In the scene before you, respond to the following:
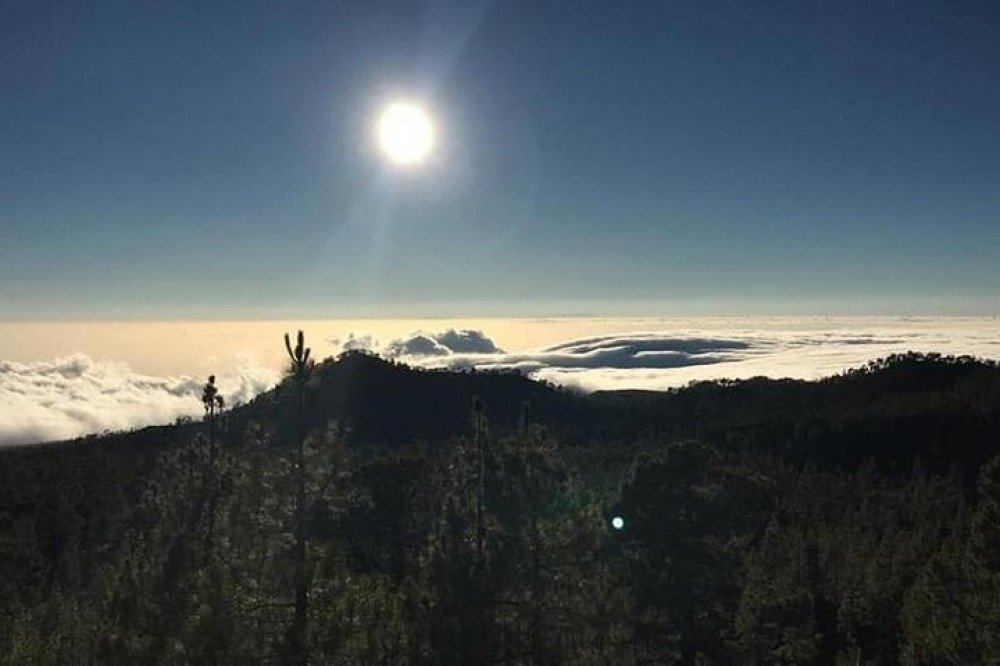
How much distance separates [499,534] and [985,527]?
71.1 ft

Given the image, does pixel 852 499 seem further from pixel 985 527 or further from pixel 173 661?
pixel 173 661

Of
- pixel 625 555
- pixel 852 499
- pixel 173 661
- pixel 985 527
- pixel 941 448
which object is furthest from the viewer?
pixel 941 448

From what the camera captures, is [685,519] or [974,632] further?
[685,519]

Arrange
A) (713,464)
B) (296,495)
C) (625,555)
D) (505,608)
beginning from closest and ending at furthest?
(296,495) → (505,608) → (625,555) → (713,464)

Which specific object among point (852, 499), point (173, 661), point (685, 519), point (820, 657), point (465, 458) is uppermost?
point (465, 458)

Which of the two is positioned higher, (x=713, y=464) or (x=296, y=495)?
(x=296, y=495)

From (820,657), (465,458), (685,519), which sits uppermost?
(465,458)

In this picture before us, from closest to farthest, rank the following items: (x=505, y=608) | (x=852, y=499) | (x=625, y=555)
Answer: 1. (x=505, y=608)
2. (x=625, y=555)
3. (x=852, y=499)

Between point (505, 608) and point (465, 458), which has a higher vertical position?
point (465, 458)

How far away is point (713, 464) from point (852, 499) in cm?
10146

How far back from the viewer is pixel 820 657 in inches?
1836

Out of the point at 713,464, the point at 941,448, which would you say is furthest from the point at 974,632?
the point at 941,448

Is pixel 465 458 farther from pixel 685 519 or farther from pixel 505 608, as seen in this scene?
pixel 685 519

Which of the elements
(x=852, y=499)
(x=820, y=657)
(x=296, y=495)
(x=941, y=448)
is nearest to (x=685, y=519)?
(x=820, y=657)
